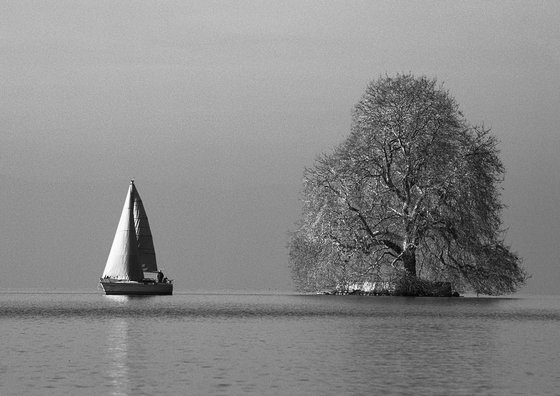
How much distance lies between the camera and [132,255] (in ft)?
285

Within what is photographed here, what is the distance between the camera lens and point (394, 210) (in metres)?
72.0

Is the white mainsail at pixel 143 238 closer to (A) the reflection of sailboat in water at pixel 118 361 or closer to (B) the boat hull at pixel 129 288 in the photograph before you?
(B) the boat hull at pixel 129 288

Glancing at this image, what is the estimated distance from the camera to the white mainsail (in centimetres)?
8931

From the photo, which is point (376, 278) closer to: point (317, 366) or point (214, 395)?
point (317, 366)

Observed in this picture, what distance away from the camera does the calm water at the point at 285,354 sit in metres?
25.0

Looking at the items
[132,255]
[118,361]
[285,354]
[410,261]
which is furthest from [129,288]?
[118,361]

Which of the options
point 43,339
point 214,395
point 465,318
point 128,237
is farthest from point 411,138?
point 214,395

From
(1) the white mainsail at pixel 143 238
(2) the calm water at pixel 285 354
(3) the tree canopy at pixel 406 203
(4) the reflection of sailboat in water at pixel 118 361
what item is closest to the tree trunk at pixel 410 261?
(3) the tree canopy at pixel 406 203

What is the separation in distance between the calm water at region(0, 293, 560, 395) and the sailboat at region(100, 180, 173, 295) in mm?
29785

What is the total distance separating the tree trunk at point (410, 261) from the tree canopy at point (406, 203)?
0.09m

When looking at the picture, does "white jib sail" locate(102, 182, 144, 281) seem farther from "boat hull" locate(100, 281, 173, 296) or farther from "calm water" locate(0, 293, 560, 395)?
"calm water" locate(0, 293, 560, 395)

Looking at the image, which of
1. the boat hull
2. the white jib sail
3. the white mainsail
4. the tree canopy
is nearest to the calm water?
the tree canopy

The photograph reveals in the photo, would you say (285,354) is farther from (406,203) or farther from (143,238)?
(143,238)

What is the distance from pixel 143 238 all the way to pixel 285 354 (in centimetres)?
5750
